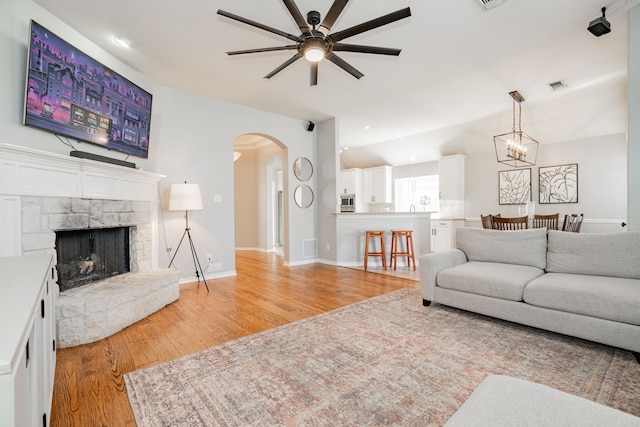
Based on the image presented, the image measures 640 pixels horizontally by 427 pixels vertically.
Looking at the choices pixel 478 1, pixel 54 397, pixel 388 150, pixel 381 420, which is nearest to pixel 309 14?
pixel 478 1

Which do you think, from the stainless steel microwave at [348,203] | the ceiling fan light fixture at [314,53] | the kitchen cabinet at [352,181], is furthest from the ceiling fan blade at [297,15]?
the kitchen cabinet at [352,181]

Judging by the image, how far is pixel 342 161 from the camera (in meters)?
9.45

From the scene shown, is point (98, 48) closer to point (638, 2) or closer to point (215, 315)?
point (215, 315)

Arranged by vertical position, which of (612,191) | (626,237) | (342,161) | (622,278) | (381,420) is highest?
(342,161)

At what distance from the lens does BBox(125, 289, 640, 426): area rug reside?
1.54 meters

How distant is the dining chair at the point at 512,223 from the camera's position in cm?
396

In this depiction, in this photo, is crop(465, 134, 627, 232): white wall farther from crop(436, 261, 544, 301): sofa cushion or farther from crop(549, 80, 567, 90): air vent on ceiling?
crop(436, 261, 544, 301): sofa cushion

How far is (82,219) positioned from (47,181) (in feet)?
1.51

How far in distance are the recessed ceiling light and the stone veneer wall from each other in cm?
167

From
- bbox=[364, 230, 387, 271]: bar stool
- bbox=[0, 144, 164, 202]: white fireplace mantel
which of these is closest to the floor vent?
bbox=[364, 230, 387, 271]: bar stool

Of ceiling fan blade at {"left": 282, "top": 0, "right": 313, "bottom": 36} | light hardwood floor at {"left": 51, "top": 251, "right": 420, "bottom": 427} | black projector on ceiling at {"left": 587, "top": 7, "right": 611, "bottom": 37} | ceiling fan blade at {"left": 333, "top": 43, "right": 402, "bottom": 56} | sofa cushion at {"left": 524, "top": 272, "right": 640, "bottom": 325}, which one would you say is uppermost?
black projector on ceiling at {"left": 587, "top": 7, "right": 611, "bottom": 37}

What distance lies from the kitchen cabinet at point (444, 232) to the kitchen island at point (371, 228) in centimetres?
186

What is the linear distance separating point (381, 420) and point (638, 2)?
386 centimetres

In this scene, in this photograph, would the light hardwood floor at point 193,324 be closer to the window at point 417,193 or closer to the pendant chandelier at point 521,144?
the pendant chandelier at point 521,144
